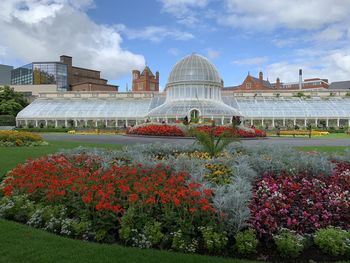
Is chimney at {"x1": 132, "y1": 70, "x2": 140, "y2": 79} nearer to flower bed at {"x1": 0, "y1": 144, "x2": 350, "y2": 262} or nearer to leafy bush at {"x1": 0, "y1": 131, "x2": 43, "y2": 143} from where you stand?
leafy bush at {"x1": 0, "y1": 131, "x2": 43, "y2": 143}

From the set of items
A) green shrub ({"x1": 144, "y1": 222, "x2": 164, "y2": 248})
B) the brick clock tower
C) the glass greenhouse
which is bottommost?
green shrub ({"x1": 144, "y1": 222, "x2": 164, "y2": 248})

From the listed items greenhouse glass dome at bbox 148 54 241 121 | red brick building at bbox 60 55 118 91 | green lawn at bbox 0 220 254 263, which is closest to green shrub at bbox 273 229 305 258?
green lawn at bbox 0 220 254 263

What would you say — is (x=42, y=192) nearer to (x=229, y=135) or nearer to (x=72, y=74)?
(x=229, y=135)

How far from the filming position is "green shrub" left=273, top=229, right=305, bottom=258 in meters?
5.34

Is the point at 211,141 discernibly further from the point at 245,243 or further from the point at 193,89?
the point at 193,89

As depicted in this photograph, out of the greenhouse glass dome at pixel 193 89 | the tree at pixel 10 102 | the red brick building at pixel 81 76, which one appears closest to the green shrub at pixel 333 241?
the greenhouse glass dome at pixel 193 89

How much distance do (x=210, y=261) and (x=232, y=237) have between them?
2.88 feet

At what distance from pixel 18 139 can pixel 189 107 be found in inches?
1412

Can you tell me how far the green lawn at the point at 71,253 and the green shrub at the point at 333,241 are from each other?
136 centimetres

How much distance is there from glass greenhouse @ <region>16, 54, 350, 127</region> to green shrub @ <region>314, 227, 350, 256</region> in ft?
156

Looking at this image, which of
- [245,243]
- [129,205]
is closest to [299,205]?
[245,243]

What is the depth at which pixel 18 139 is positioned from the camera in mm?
21359

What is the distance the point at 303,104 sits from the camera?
65812mm

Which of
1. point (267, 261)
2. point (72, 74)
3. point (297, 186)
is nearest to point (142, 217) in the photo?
point (267, 261)
